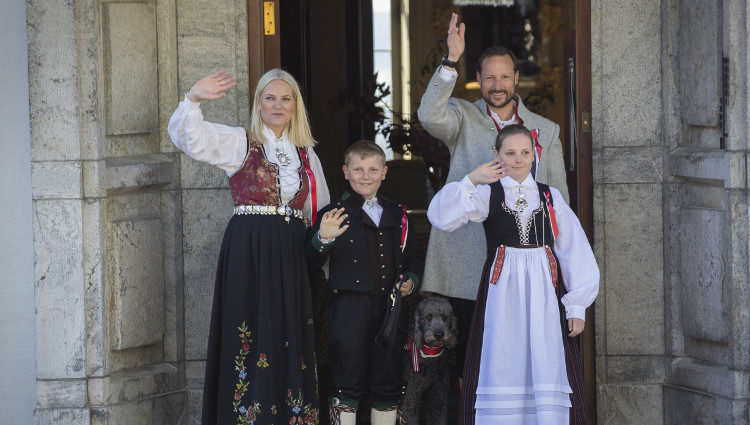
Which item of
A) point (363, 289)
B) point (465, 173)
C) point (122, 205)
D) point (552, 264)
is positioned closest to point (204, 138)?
point (122, 205)

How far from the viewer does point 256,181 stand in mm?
4367

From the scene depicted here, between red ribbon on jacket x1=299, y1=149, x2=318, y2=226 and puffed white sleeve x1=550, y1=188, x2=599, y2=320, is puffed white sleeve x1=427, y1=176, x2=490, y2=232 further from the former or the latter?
red ribbon on jacket x1=299, y1=149, x2=318, y2=226

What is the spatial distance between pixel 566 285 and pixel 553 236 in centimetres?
24

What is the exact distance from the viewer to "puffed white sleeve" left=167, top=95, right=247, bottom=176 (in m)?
4.16

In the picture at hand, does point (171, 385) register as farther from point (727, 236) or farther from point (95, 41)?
point (727, 236)

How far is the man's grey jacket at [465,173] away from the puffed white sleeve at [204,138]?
90 centimetres

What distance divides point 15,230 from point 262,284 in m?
1.36

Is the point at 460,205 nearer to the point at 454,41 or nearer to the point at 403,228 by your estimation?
the point at 403,228

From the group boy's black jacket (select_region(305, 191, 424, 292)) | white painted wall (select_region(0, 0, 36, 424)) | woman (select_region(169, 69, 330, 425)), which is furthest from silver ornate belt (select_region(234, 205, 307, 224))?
white painted wall (select_region(0, 0, 36, 424))

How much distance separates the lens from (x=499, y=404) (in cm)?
414

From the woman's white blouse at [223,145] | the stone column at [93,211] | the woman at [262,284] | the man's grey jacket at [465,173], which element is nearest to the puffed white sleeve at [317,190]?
the woman's white blouse at [223,145]

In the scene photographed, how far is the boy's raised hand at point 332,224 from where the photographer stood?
167 inches

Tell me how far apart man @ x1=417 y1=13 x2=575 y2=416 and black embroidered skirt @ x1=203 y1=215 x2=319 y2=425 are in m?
0.74

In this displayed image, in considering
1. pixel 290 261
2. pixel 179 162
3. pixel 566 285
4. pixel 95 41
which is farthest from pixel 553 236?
pixel 95 41
